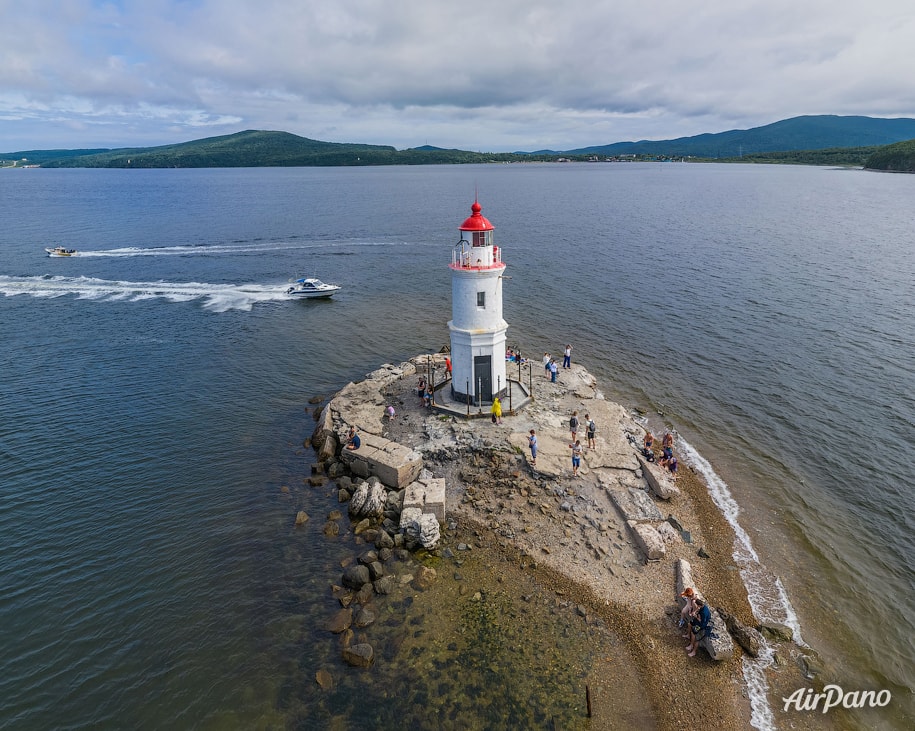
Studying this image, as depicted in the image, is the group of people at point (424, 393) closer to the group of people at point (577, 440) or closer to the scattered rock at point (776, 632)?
the group of people at point (577, 440)

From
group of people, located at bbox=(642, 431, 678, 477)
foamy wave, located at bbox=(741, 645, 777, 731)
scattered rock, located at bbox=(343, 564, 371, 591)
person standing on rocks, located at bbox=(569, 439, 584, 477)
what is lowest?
foamy wave, located at bbox=(741, 645, 777, 731)

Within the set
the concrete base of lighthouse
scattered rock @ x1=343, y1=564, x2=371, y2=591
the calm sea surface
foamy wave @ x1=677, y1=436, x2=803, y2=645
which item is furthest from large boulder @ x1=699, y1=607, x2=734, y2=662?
the concrete base of lighthouse

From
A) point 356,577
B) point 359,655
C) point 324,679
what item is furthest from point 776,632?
point 324,679

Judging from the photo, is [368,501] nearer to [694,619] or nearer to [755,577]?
[694,619]

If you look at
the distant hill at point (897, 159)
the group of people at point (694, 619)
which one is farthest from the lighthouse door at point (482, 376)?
the distant hill at point (897, 159)

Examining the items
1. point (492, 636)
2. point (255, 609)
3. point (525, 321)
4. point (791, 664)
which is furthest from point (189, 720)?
point (525, 321)

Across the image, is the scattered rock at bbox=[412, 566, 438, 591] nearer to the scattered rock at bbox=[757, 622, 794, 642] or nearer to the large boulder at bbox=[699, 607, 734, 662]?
the large boulder at bbox=[699, 607, 734, 662]
